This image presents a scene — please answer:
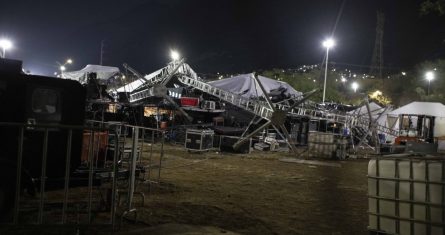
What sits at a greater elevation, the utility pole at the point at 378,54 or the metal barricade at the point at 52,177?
the utility pole at the point at 378,54

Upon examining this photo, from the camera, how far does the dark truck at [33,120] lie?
7556 millimetres

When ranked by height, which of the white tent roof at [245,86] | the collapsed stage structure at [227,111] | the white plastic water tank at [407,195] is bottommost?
the white plastic water tank at [407,195]

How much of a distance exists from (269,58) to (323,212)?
114 m

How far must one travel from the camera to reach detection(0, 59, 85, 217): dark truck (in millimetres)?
7556

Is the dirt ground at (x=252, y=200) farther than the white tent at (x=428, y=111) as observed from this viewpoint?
No

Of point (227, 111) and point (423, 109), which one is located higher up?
point (423, 109)

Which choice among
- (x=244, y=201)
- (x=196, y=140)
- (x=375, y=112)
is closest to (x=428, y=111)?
(x=375, y=112)

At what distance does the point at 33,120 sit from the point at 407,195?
21.0ft

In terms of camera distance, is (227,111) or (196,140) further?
(227,111)

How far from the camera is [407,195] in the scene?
22.7 feet

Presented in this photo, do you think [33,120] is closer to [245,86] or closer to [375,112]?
[245,86]

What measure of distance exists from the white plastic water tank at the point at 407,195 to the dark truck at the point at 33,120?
5.28 m

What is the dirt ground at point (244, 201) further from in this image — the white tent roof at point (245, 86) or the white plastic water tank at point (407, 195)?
the white tent roof at point (245, 86)

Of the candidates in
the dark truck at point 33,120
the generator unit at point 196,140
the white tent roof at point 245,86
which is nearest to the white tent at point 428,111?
the white tent roof at point 245,86
